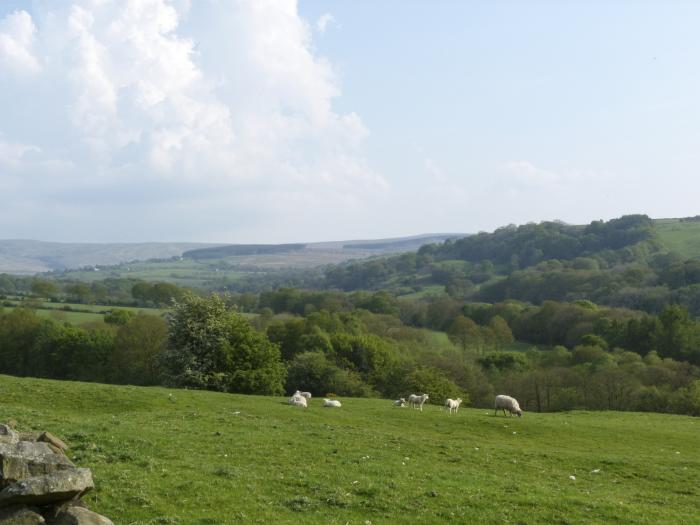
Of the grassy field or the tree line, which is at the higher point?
the grassy field

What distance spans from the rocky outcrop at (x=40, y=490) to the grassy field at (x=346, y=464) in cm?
141

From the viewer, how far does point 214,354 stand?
52438 mm

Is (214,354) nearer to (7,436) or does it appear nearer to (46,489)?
(7,436)

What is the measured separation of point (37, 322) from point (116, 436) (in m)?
82.9

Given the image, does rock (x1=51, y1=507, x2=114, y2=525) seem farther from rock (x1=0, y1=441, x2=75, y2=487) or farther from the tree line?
the tree line

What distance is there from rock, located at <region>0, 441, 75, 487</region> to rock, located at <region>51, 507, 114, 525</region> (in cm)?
111

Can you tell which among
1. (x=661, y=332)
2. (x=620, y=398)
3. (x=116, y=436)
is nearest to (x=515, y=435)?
(x=116, y=436)

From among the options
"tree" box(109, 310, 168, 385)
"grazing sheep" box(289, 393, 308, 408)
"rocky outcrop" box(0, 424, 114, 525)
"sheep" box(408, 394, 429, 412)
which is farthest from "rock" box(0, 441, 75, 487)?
"tree" box(109, 310, 168, 385)

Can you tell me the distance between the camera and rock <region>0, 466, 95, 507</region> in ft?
37.3

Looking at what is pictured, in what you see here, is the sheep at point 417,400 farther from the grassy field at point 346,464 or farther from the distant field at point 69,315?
the distant field at point 69,315

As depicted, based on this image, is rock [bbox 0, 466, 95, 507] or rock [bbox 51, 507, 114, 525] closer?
rock [bbox 0, 466, 95, 507]

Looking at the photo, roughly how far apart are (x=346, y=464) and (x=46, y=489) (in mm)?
10511

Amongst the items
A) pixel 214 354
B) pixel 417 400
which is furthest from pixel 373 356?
pixel 417 400

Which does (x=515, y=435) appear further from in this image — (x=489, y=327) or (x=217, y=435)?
(x=489, y=327)
